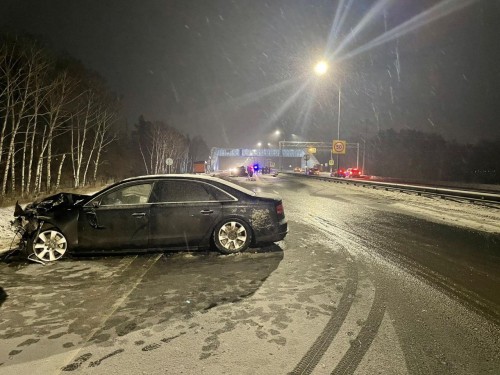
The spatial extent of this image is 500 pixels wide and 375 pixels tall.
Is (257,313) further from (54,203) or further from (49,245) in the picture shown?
(54,203)

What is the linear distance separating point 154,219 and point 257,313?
3163mm

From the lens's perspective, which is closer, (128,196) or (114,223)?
(114,223)

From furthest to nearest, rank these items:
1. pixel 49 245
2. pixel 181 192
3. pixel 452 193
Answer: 1. pixel 452 193
2. pixel 181 192
3. pixel 49 245

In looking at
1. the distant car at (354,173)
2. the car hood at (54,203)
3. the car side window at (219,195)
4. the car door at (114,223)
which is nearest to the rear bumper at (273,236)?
the car side window at (219,195)

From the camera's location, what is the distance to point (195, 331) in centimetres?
365

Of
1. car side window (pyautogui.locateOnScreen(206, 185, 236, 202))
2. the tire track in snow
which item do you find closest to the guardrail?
car side window (pyautogui.locateOnScreen(206, 185, 236, 202))

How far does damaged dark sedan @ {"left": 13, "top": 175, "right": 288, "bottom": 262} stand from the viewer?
633 cm

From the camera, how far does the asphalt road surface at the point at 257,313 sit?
311 cm

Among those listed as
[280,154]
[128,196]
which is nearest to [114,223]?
[128,196]

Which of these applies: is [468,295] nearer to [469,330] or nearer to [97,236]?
[469,330]

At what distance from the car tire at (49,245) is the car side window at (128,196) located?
949 mm

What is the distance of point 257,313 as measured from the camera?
4.12 meters

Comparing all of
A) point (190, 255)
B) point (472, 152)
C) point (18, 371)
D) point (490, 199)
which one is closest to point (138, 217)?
point (190, 255)

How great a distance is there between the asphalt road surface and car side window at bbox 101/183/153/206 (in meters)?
1.03
